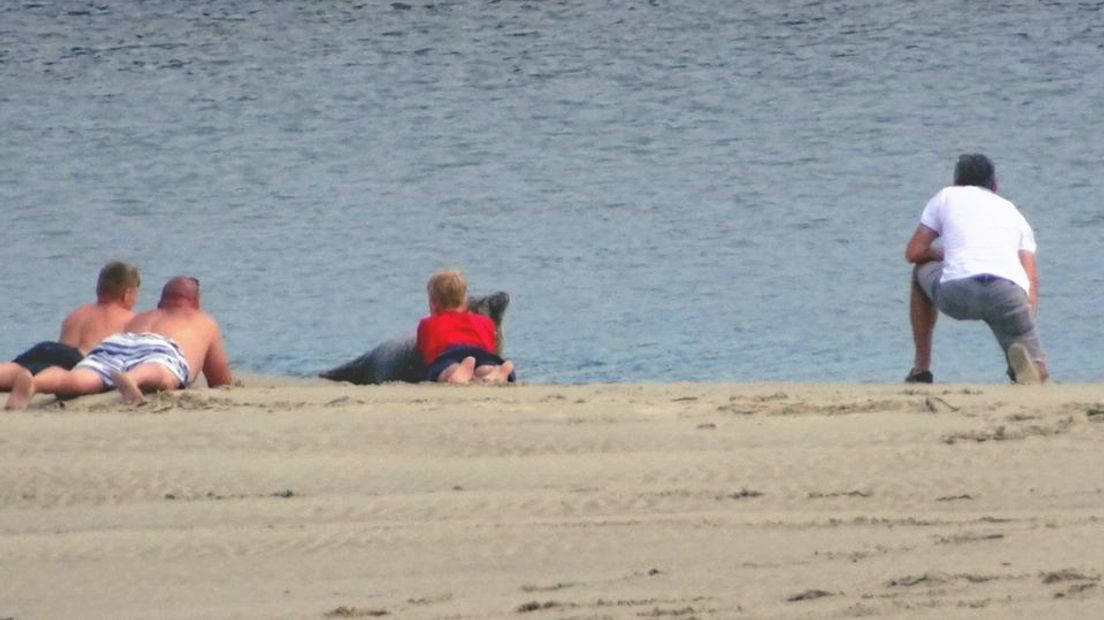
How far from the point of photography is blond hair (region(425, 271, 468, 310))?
404 inches

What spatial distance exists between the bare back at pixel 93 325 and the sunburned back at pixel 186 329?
0.29m

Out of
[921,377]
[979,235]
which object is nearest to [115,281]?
[921,377]

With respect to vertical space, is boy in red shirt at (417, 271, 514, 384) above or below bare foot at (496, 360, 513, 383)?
above

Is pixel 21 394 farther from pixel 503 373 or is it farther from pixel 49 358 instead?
pixel 503 373

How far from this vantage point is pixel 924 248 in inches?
412

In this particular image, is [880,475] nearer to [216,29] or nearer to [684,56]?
[684,56]

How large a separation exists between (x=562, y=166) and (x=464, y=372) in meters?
10.2

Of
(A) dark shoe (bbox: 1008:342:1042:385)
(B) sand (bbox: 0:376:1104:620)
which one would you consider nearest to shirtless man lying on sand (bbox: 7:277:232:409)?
(B) sand (bbox: 0:376:1104:620)

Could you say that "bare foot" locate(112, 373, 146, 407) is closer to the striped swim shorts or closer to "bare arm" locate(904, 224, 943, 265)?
the striped swim shorts

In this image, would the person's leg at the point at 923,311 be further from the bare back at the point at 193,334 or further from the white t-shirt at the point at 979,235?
the bare back at the point at 193,334

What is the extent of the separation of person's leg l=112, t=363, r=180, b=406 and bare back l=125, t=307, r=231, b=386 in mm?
320

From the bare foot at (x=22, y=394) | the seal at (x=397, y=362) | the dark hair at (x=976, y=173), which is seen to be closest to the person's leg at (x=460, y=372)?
the seal at (x=397, y=362)

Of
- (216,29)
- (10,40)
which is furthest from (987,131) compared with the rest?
(10,40)

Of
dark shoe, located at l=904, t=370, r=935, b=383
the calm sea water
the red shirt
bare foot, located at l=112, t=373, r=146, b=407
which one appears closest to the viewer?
bare foot, located at l=112, t=373, r=146, b=407
